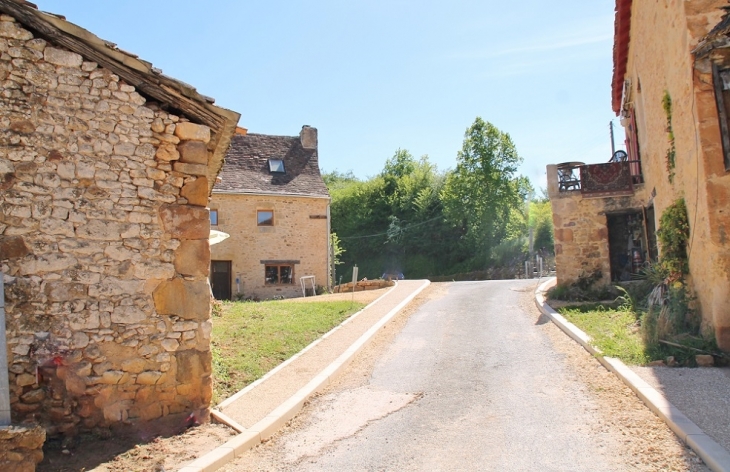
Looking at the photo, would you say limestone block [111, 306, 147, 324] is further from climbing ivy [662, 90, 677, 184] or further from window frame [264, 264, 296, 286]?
window frame [264, 264, 296, 286]

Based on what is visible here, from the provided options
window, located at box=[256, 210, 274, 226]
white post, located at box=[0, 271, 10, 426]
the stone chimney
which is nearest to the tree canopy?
the stone chimney

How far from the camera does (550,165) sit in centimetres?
1518

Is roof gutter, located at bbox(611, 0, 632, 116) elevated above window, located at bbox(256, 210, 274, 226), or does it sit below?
above

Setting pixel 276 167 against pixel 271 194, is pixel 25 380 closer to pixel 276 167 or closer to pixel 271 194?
pixel 271 194

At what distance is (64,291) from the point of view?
18.8 ft

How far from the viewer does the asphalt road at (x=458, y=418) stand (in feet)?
16.4

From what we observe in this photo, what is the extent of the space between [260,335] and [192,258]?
4.36 meters

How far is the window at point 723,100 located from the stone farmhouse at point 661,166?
14mm

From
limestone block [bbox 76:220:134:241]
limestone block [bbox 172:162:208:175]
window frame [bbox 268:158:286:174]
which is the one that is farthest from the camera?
window frame [bbox 268:158:286:174]

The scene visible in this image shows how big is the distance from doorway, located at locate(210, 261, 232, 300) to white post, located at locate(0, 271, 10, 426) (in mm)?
18784

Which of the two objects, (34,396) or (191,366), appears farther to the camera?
(191,366)

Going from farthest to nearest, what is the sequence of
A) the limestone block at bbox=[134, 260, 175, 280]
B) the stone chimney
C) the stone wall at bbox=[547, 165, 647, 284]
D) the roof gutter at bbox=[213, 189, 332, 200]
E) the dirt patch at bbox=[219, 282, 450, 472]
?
the stone chimney → the roof gutter at bbox=[213, 189, 332, 200] → the stone wall at bbox=[547, 165, 647, 284] → the limestone block at bbox=[134, 260, 175, 280] → the dirt patch at bbox=[219, 282, 450, 472]

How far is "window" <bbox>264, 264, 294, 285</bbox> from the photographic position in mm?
24281

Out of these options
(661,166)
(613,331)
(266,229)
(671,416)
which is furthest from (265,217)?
(671,416)
